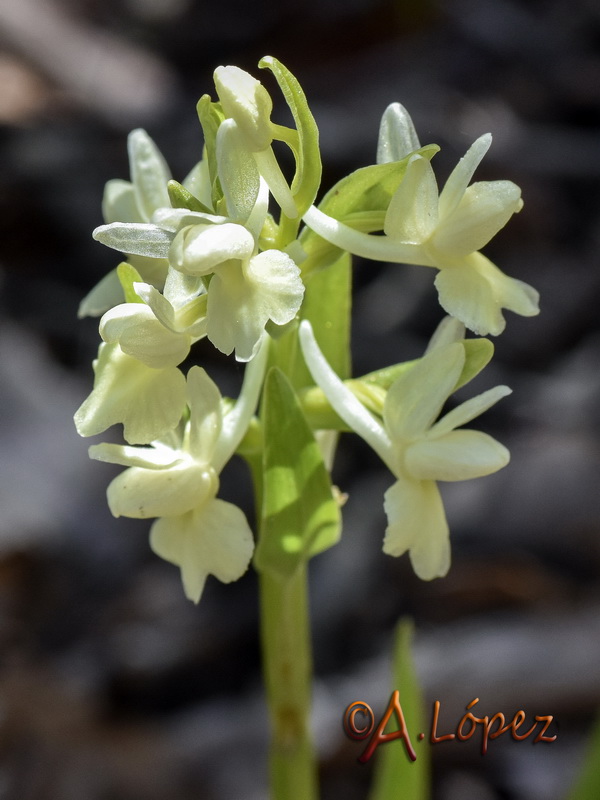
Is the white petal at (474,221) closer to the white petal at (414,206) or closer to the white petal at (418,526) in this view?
the white petal at (414,206)

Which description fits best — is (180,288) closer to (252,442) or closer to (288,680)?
(252,442)

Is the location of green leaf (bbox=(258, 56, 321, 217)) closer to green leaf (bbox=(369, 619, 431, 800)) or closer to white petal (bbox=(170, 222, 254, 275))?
white petal (bbox=(170, 222, 254, 275))

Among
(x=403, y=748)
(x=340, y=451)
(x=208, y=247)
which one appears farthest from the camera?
(x=340, y=451)

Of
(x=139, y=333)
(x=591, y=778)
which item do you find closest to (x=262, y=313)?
(x=139, y=333)

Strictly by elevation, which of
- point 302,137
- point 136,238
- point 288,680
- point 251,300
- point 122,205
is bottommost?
point 288,680

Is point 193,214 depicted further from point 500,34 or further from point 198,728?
point 500,34
